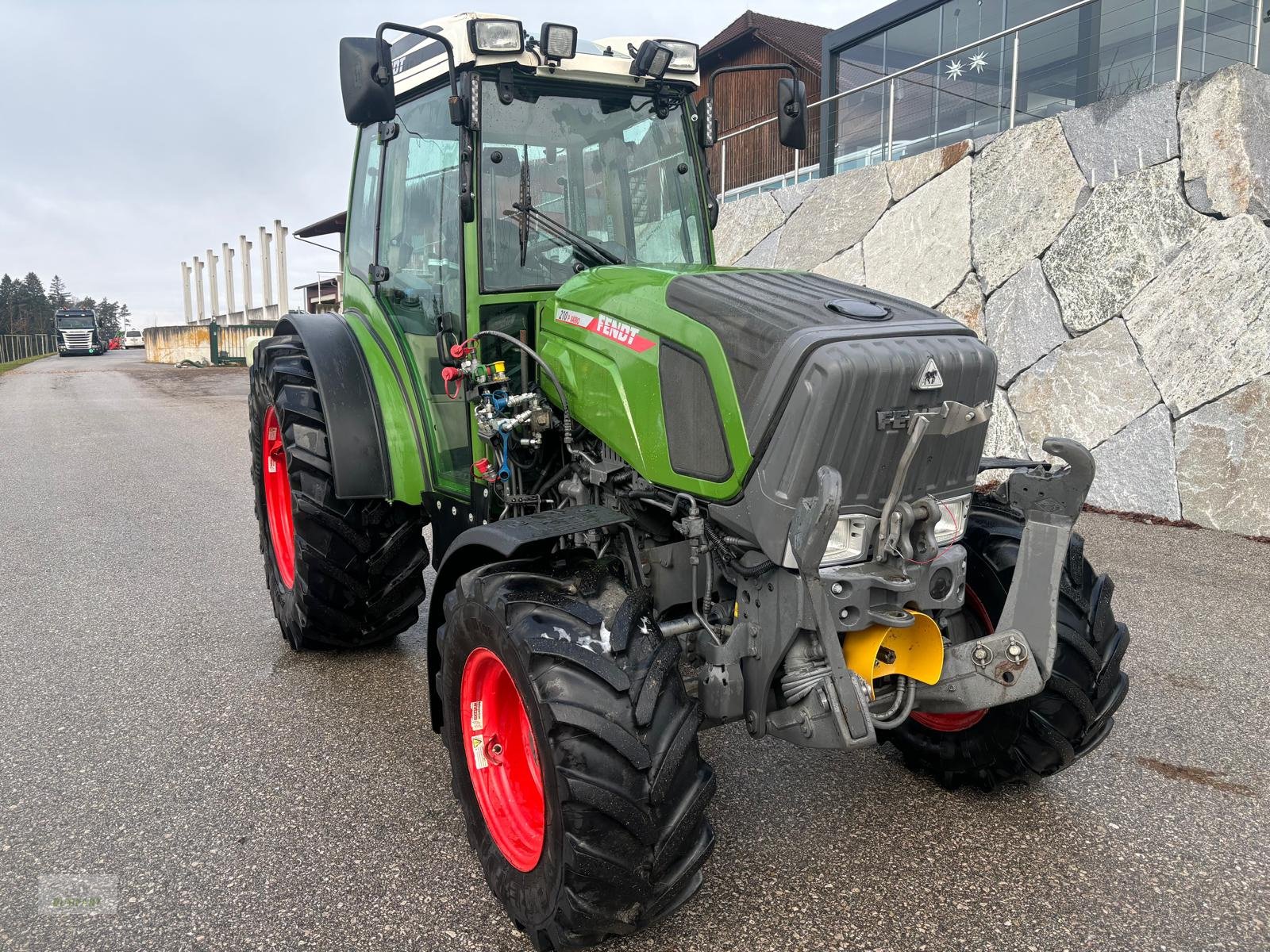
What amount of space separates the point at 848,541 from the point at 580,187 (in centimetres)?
179

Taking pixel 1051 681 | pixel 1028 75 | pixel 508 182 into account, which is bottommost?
pixel 1051 681

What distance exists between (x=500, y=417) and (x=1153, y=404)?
5227 mm

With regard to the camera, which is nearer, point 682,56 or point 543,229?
point 543,229

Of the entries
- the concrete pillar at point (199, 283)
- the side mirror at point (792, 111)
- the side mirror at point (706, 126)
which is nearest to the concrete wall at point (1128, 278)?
the side mirror at point (792, 111)

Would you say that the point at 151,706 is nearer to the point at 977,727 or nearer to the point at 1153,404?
the point at 977,727

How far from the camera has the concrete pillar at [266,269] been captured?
3588 centimetres

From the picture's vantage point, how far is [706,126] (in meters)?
3.78

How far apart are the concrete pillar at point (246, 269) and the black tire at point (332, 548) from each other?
41.5 m

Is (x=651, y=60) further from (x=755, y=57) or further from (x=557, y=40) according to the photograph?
(x=755, y=57)

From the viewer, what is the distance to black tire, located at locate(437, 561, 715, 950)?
7.30 ft

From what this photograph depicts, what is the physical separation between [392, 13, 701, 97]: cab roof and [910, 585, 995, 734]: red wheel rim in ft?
6.89

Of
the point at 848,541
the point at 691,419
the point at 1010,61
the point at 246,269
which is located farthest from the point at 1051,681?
the point at 246,269

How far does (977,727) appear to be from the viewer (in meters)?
3.06

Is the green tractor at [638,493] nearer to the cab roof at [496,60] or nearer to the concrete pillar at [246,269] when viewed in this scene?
the cab roof at [496,60]
